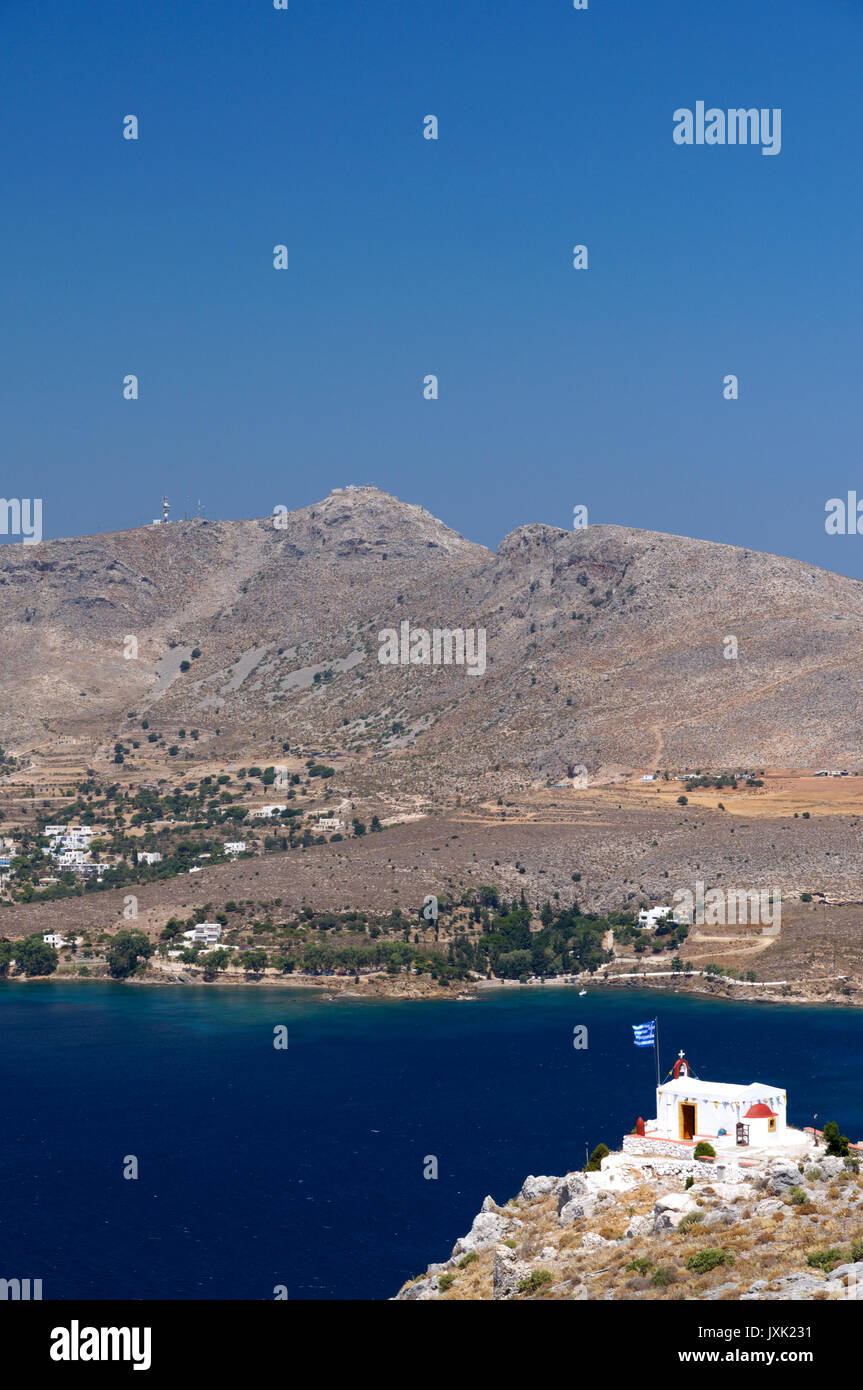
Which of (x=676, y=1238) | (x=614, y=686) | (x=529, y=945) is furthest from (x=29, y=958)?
(x=676, y=1238)

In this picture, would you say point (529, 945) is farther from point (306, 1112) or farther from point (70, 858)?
point (70, 858)

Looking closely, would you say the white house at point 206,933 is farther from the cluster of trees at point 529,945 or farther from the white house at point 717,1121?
the white house at point 717,1121

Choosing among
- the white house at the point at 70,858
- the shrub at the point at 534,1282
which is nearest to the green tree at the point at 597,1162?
the shrub at the point at 534,1282

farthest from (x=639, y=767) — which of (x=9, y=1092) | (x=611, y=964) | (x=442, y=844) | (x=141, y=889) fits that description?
(x=9, y=1092)

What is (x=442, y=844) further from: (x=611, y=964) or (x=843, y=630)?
(x=843, y=630)

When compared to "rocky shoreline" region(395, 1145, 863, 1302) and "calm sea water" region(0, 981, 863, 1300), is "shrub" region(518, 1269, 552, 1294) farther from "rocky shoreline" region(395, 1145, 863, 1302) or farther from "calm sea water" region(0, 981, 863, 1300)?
"calm sea water" region(0, 981, 863, 1300)

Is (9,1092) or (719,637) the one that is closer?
(9,1092)
